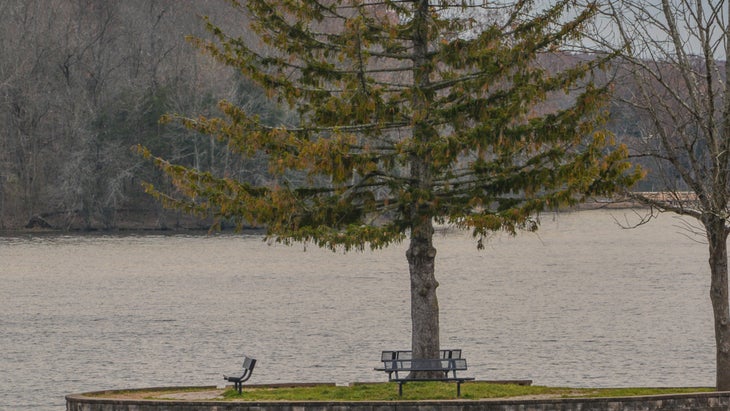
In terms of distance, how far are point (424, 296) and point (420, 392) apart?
6.55ft

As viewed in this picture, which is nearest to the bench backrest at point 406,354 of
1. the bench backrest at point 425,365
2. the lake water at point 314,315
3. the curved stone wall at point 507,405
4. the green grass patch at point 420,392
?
the bench backrest at point 425,365

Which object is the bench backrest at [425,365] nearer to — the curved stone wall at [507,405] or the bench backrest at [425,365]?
the bench backrest at [425,365]

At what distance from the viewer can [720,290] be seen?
19.4 metres

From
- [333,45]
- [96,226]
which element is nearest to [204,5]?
[96,226]

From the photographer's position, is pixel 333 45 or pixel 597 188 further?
pixel 333 45

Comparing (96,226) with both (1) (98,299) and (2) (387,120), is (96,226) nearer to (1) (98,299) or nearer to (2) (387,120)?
(1) (98,299)

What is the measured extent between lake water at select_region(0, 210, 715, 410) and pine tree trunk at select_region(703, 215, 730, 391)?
4366mm

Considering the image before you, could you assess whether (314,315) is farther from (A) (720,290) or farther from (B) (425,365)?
(A) (720,290)

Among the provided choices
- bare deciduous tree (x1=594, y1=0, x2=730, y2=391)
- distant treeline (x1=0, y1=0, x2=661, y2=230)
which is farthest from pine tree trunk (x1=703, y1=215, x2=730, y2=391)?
distant treeline (x1=0, y1=0, x2=661, y2=230)

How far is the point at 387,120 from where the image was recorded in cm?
2106

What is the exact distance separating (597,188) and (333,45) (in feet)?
16.6

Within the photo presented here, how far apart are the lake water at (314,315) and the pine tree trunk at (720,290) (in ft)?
14.3

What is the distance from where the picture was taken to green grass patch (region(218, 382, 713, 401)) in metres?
19.1

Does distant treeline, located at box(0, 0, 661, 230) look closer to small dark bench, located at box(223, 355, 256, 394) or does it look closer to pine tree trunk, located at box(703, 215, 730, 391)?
small dark bench, located at box(223, 355, 256, 394)
